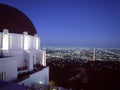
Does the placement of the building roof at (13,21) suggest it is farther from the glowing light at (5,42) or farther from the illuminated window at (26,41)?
the glowing light at (5,42)

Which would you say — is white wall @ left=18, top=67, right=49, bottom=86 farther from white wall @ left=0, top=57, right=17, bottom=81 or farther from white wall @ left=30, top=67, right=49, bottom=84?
white wall @ left=0, top=57, right=17, bottom=81

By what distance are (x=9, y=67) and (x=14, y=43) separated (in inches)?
118

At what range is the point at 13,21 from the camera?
1670 centimetres

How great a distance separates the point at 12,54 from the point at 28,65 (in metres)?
2.27

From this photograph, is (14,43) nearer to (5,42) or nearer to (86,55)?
(5,42)

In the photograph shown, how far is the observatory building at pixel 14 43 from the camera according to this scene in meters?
14.2

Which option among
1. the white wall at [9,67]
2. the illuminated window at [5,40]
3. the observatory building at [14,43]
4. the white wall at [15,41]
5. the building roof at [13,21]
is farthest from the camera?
the building roof at [13,21]

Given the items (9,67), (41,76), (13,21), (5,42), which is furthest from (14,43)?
(41,76)

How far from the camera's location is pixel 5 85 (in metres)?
9.96

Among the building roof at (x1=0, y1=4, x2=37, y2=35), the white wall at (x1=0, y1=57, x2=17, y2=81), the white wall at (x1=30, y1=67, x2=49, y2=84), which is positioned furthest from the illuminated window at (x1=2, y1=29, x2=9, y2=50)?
the white wall at (x1=30, y1=67, x2=49, y2=84)

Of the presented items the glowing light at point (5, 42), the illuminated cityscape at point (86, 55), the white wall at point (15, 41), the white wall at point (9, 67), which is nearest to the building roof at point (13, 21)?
the white wall at point (15, 41)

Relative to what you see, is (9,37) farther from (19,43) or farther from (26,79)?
(26,79)

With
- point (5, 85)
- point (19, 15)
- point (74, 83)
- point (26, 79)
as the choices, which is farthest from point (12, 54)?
point (74, 83)

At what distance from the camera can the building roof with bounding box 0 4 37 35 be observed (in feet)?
51.9
